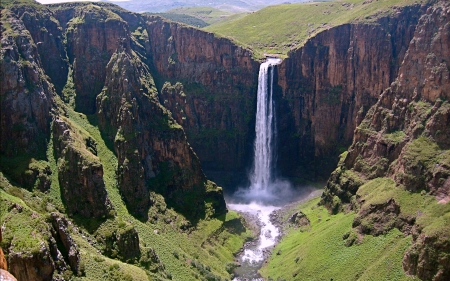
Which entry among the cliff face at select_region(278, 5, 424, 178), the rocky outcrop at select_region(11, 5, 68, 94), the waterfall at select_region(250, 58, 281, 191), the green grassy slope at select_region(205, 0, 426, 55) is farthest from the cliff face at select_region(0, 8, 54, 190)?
the green grassy slope at select_region(205, 0, 426, 55)

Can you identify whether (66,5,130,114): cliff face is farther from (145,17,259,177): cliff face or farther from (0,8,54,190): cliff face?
(0,8,54,190): cliff face

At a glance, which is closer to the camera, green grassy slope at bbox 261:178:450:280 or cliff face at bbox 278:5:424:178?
green grassy slope at bbox 261:178:450:280

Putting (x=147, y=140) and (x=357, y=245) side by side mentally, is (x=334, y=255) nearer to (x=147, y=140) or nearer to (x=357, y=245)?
(x=357, y=245)

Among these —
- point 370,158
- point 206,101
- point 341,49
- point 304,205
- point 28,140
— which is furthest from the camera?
point 206,101

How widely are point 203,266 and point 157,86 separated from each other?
193 feet

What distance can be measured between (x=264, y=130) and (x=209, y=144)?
49.4 feet

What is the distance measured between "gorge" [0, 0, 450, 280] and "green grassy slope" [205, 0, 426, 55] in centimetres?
176

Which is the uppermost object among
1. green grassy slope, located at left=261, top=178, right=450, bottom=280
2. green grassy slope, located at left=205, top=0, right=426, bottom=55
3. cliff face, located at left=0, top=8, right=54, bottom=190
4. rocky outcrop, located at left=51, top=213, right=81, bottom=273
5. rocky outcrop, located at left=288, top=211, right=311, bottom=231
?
green grassy slope, located at left=205, top=0, right=426, bottom=55

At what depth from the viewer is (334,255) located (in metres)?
66.1

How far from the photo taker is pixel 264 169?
108562 millimetres

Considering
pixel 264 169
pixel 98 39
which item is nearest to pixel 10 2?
pixel 98 39

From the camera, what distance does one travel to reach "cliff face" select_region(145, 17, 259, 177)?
4515 inches

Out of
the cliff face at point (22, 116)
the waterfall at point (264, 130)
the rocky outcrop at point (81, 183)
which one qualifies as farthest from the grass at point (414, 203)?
the cliff face at point (22, 116)

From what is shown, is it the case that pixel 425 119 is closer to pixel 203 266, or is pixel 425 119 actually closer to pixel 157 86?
pixel 203 266
